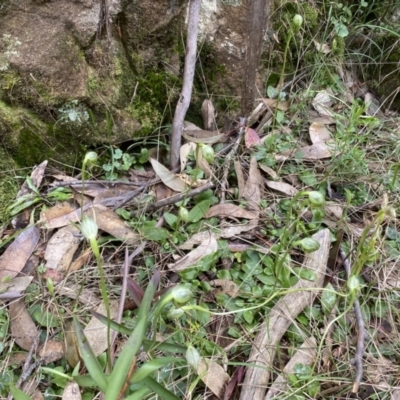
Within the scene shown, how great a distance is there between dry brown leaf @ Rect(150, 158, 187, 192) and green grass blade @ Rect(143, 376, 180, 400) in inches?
30.2

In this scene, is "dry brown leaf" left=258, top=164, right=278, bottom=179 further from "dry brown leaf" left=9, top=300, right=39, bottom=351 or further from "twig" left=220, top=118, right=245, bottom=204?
"dry brown leaf" left=9, top=300, right=39, bottom=351

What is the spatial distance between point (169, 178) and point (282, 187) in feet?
1.44

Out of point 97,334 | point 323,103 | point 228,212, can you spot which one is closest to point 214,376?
point 97,334

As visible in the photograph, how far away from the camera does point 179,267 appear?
4.83ft

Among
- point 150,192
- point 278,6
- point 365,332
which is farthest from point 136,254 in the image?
point 278,6

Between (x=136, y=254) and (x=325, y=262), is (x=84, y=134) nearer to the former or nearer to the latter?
(x=136, y=254)

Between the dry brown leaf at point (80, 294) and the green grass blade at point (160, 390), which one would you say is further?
the dry brown leaf at point (80, 294)

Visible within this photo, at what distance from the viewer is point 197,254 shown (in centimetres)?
150

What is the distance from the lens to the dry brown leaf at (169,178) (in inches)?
66.9

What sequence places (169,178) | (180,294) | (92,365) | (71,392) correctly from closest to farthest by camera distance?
(180,294)
(92,365)
(71,392)
(169,178)

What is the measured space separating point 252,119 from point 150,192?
23.4 inches

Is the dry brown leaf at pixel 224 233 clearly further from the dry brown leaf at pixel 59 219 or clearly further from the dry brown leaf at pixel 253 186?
the dry brown leaf at pixel 59 219

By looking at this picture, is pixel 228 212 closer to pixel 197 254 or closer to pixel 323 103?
pixel 197 254

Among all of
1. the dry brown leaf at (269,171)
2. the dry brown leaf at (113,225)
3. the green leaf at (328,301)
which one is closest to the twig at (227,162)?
the dry brown leaf at (269,171)
